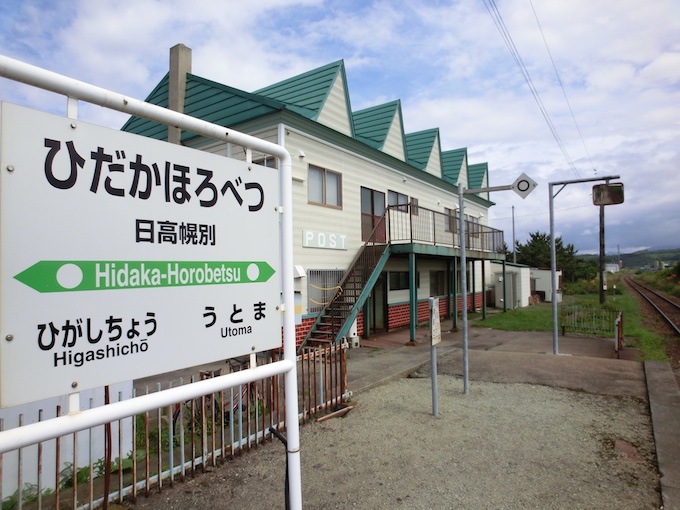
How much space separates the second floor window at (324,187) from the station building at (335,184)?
3 cm

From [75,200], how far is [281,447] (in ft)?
13.2

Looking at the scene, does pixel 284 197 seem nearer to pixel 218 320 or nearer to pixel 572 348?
pixel 218 320

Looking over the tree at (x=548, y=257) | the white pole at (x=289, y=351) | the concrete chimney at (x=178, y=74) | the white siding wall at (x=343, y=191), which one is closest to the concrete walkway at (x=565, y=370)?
the white siding wall at (x=343, y=191)

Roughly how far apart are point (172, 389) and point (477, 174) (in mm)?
26024

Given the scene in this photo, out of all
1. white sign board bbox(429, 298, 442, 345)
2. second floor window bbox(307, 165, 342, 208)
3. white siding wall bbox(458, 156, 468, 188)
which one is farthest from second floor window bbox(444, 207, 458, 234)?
white sign board bbox(429, 298, 442, 345)

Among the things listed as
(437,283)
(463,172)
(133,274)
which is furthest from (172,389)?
(463,172)

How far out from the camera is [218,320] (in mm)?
1971

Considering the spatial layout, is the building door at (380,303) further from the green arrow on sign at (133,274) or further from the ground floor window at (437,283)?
the green arrow on sign at (133,274)

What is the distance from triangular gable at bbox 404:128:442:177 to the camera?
18.3 metres

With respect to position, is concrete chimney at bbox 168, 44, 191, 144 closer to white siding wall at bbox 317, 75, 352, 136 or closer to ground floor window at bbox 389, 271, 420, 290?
white siding wall at bbox 317, 75, 352, 136

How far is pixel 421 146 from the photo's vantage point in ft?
61.8

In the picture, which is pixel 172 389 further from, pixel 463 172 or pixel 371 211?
pixel 463 172

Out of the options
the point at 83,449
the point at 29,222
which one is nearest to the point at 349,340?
the point at 83,449

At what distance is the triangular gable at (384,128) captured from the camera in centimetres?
1497
